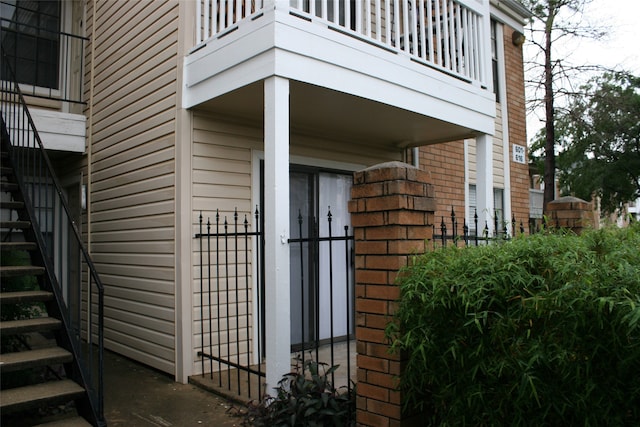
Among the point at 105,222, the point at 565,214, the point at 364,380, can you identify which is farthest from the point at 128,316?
the point at 565,214

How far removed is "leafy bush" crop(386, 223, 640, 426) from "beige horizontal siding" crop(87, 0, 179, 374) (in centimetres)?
330

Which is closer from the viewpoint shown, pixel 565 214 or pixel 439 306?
pixel 439 306

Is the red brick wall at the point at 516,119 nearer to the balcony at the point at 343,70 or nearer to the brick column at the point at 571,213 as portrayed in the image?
the balcony at the point at 343,70

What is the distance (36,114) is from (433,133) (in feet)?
17.0

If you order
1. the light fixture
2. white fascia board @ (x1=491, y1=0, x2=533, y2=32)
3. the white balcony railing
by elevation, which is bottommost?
the white balcony railing

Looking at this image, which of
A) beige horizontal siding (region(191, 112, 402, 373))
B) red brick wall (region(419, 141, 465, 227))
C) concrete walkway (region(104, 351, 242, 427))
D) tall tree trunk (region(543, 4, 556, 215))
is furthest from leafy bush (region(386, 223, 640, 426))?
tall tree trunk (region(543, 4, 556, 215))

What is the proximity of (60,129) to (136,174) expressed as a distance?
73.7 inches

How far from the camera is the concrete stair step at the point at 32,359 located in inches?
134

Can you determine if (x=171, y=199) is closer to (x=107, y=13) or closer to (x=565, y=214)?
(x=107, y=13)

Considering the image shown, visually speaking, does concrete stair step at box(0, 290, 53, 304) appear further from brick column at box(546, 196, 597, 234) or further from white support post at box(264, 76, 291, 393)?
brick column at box(546, 196, 597, 234)

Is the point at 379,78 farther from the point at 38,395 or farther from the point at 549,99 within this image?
the point at 549,99

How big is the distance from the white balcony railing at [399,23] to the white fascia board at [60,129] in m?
2.77

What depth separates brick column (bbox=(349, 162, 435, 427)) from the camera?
2895mm

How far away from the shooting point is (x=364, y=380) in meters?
3.06
